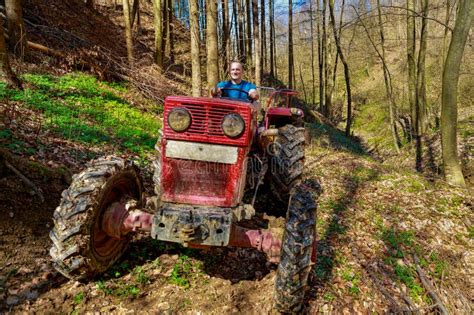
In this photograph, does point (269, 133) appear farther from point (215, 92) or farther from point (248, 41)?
point (248, 41)

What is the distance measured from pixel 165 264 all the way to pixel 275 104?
3.41 metres

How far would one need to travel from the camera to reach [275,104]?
591 centimetres

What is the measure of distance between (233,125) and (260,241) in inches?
41.5

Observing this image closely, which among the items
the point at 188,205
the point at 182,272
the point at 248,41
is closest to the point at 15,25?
the point at 188,205

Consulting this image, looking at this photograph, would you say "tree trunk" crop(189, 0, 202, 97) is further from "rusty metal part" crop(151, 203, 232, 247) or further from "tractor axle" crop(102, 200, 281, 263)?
"rusty metal part" crop(151, 203, 232, 247)

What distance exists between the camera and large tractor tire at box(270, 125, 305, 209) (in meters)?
4.43

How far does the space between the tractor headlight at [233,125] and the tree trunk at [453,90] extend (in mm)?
4902

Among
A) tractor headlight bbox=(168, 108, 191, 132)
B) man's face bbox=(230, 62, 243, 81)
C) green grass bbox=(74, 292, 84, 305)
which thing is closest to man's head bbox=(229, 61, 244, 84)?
man's face bbox=(230, 62, 243, 81)

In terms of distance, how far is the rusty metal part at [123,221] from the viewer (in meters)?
3.05

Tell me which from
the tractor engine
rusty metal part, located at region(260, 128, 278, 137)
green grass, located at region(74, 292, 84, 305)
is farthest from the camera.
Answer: rusty metal part, located at region(260, 128, 278, 137)

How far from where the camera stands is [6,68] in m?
6.23

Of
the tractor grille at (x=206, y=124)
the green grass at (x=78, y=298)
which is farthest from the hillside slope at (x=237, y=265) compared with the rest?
the tractor grille at (x=206, y=124)

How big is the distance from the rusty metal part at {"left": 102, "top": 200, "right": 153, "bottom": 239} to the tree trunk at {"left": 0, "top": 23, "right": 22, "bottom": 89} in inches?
182

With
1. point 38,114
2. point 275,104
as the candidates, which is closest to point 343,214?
point 275,104
